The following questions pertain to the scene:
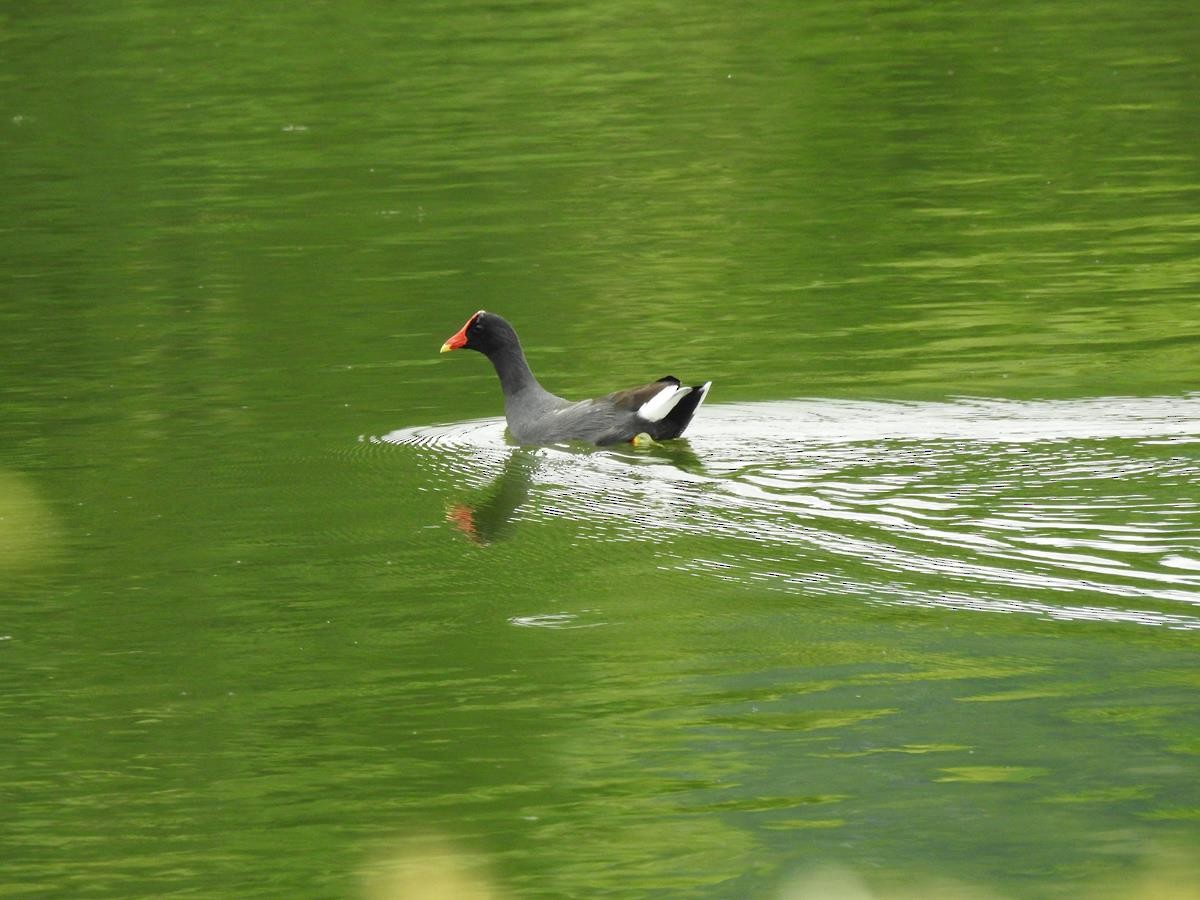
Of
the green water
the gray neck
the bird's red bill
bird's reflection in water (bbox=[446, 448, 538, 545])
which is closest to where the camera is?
the green water

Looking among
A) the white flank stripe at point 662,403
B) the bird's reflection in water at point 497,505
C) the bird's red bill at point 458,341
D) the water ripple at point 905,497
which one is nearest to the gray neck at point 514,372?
the water ripple at point 905,497

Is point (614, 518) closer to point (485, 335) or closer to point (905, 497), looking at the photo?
point (905, 497)

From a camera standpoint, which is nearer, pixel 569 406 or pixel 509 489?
pixel 509 489

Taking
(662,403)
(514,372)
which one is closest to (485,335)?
(514,372)

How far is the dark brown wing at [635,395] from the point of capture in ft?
36.4

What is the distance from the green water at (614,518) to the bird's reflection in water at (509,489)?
3 cm

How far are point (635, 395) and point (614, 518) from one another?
1421 millimetres

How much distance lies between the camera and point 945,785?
21.5ft

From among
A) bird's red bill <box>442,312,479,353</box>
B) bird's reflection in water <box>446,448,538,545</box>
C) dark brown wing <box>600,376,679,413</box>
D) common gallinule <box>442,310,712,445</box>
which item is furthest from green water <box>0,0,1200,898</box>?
bird's red bill <box>442,312,479,353</box>

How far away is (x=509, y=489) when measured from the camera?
10.9 m

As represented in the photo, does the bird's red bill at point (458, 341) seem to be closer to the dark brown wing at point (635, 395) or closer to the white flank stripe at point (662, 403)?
the dark brown wing at point (635, 395)

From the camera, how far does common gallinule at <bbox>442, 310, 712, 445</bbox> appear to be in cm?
1118

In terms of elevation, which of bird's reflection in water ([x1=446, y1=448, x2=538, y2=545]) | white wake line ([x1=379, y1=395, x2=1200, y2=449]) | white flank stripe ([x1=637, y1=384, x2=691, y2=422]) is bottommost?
bird's reflection in water ([x1=446, y1=448, x2=538, y2=545])

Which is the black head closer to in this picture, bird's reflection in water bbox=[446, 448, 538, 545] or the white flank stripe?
bird's reflection in water bbox=[446, 448, 538, 545]
